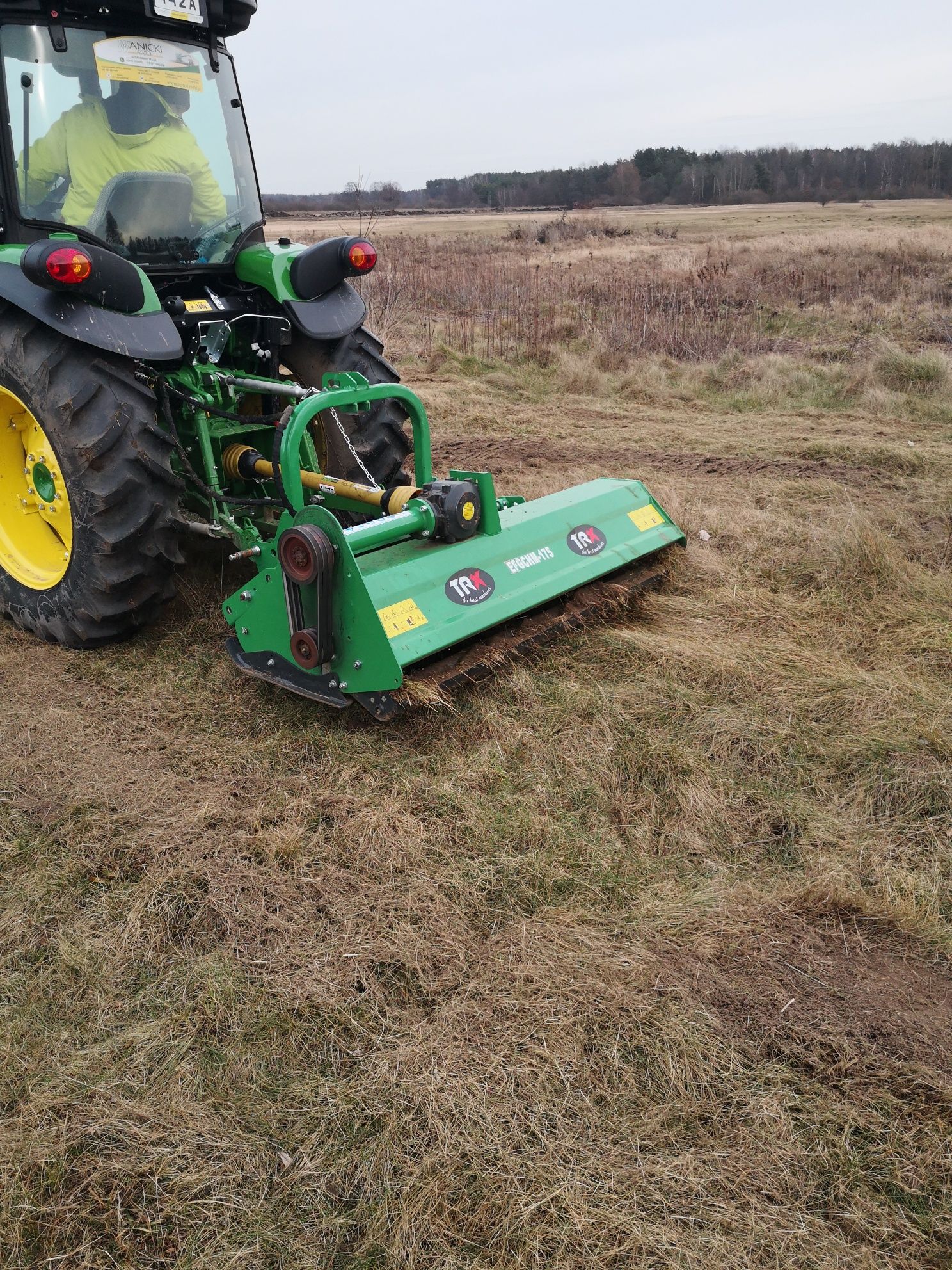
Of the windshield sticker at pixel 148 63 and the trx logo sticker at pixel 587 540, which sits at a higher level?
the windshield sticker at pixel 148 63

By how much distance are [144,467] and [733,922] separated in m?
2.58

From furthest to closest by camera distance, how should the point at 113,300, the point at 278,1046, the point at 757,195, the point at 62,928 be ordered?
1. the point at 757,195
2. the point at 113,300
3. the point at 62,928
4. the point at 278,1046

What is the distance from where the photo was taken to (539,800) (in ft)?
9.57

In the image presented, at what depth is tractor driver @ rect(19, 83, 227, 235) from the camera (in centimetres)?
373

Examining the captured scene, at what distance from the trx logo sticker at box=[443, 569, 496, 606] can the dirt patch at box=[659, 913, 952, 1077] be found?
155cm

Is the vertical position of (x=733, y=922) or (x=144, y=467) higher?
(x=144, y=467)

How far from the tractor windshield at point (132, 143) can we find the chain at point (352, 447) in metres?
0.90

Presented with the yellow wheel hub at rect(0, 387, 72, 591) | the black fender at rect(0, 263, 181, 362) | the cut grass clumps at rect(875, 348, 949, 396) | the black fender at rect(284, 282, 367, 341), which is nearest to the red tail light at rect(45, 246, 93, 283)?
the black fender at rect(0, 263, 181, 362)

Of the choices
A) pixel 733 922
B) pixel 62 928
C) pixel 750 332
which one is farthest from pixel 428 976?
pixel 750 332

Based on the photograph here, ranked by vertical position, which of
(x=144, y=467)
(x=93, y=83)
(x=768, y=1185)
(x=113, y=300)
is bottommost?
(x=768, y=1185)

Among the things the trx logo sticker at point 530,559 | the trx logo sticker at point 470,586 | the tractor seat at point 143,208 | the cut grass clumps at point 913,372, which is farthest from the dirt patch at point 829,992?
the cut grass clumps at point 913,372

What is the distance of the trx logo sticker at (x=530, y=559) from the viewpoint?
12.1 ft

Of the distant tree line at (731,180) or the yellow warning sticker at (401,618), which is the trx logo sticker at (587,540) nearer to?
the yellow warning sticker at (401,618)

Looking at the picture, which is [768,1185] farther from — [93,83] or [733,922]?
[93,83]
